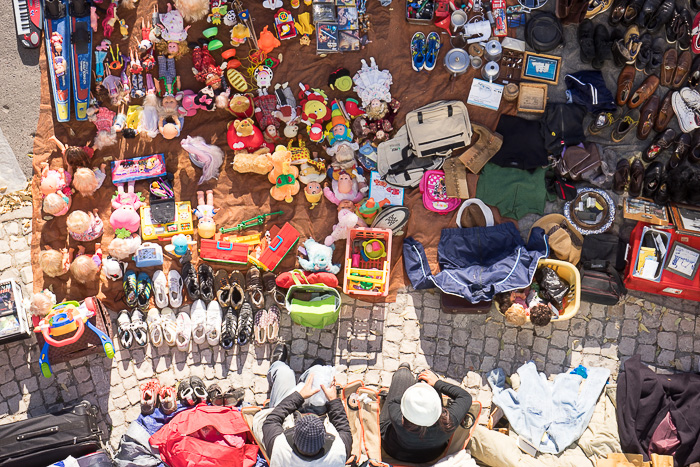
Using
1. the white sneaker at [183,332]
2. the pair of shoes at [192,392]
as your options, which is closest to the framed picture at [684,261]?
the pair of shoes at [192,392]

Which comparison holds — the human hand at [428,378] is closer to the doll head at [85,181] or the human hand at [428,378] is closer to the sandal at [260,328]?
the sandal at [260,328]

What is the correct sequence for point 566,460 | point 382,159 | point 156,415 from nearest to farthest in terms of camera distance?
point 566,460
point 156,415
point 382,159

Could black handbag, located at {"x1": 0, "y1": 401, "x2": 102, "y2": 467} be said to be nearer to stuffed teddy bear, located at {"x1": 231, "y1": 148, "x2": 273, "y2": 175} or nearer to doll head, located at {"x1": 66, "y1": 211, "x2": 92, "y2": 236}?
doll head, located at {"x1": 66, "y1": 211, "x2": 92, "y2": 236}

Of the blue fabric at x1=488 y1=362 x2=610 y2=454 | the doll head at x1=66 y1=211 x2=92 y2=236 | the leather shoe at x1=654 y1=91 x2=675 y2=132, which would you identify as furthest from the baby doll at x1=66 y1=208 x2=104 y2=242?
the leather shoe at x1=654 y1=91 x2=675 y2=132

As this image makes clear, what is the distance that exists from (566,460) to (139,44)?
357 inches

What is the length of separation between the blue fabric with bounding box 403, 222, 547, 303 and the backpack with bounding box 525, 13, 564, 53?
2.89 meters

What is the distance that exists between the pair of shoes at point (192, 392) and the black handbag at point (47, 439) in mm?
1259

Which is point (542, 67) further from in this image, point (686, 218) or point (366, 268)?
point (366, 268)

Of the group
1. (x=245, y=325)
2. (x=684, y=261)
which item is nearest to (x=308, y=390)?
(x=245, y=325)

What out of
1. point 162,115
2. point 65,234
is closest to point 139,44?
point 162,115

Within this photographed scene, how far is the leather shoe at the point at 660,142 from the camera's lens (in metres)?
8.86

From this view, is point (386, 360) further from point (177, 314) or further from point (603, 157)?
point (603, 157)

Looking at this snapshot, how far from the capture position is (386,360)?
8.81 m

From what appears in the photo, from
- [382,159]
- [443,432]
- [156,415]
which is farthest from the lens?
[382,159]
